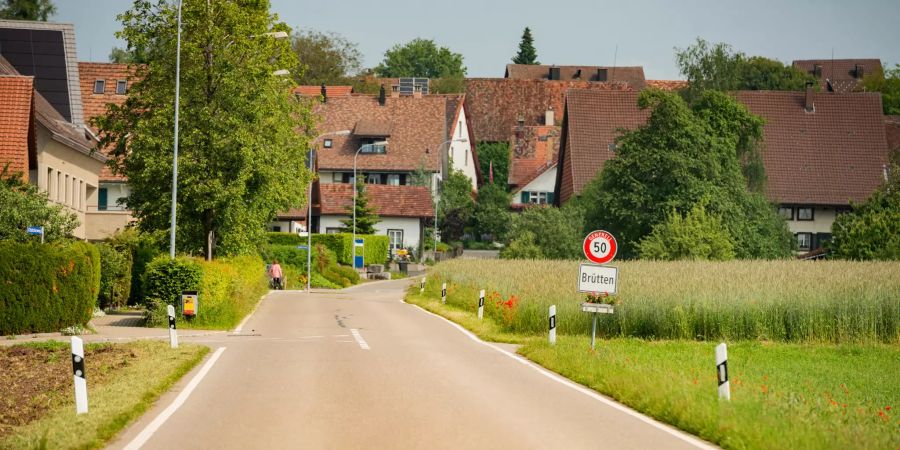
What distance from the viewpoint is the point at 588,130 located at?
3541 inches

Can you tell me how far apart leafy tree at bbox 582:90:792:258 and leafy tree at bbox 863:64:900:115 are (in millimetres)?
50837

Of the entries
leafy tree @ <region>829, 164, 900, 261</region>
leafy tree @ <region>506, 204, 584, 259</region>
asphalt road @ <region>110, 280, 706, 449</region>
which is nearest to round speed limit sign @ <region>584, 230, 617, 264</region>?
asphalt road @ <region>110, 280, 706, 449</region>

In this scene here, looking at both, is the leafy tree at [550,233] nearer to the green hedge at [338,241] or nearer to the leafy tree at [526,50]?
the green hedge at [338,241]

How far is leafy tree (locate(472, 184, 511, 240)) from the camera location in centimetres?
9925

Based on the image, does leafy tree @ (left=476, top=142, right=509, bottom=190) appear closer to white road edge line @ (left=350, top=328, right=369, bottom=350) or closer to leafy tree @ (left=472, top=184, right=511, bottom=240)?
leafy tree @ (left=472, top=184, right=511, bottom=240)

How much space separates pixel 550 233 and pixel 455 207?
27.3 m

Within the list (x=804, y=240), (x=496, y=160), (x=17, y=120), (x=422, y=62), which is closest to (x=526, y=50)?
(x=422, y=62)

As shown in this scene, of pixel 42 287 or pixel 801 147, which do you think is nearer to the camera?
pixel 42 287

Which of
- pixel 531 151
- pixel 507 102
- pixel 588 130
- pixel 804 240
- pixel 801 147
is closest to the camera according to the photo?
pixel 804 240

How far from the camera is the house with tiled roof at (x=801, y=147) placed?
88.5 m

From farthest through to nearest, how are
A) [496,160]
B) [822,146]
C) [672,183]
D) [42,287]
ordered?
1. [496,160]
2. [822,146]
3. [672,183]
4. [42,287]

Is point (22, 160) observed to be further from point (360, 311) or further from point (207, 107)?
point (360, 311)

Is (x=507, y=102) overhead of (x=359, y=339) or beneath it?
overhead

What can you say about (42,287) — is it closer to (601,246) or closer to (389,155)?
(601,246)
